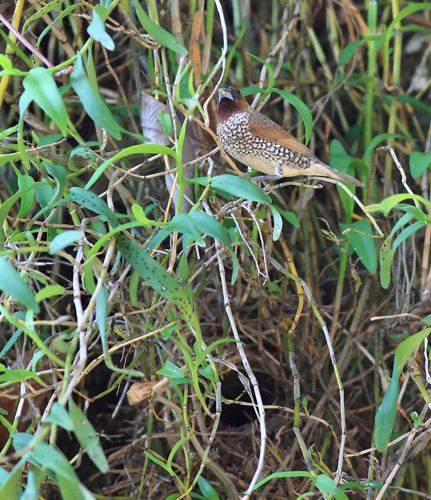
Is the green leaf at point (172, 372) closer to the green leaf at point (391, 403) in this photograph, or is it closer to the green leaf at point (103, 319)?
the green leaf at point (103, 319)

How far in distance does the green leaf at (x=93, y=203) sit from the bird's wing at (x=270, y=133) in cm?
49

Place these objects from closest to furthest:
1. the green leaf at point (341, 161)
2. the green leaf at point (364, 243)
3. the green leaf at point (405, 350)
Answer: the green leaf at point (405, 350) < the green leaf at point (364, 243) < the green leaf at point (341, 161)

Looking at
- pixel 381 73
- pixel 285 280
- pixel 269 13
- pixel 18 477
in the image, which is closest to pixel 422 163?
pixel 285 280

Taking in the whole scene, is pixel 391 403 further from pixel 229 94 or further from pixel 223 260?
pixel 229 94

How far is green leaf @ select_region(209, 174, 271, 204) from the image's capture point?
1.19 metres

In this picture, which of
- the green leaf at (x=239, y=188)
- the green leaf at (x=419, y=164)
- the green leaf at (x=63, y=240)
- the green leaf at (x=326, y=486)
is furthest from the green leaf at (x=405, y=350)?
the green leaf at (x=63, y=240)

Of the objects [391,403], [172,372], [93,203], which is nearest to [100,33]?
[93,203]

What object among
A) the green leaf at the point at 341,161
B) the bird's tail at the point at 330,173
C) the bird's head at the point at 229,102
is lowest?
the green leaf at the point at 341,161

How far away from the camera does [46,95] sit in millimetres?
1068

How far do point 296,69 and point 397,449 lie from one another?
3.18ft

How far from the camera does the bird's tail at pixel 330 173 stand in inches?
64.5

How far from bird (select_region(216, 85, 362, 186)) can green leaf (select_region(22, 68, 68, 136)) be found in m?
0.56

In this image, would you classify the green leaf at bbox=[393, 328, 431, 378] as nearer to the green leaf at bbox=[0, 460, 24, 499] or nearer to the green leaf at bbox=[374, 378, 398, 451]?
the green leaf at bbox=[374, 378, 398, 451]

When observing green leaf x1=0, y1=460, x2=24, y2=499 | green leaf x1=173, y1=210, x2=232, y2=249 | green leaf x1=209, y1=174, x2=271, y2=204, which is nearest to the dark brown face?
green leaf x1=209, y1=174, x2=271, y2=204
